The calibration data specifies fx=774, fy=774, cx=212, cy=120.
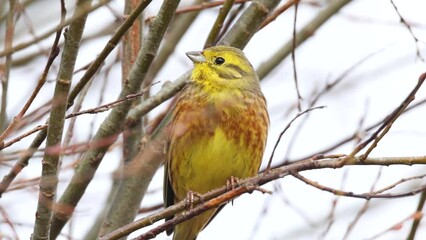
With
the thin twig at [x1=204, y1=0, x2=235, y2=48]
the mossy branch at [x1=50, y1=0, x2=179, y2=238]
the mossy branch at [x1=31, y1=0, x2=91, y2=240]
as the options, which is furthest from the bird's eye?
the mossy branch at [x1=31, y1=0, x2=91, y2=240]

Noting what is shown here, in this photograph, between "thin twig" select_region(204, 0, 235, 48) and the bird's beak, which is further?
the bird's beak

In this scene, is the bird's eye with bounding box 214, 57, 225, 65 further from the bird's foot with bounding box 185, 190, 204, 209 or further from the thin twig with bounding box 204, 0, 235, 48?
the bird's foot with bounding box 185, 190, 204, 209

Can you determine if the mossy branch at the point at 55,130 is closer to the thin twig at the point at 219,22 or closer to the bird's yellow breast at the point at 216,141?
the thin twig at the point at 219,22

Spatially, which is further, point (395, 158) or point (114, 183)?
point (114, 183)

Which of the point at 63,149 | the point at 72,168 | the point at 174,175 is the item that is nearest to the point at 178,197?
the point at 174,175

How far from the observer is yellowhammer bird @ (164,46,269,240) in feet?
16.2

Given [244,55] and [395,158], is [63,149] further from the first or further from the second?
[244,55]

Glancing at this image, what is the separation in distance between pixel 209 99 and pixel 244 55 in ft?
1.69

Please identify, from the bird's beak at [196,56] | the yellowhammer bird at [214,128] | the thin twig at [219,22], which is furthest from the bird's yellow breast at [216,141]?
the thin twig at [219,22]

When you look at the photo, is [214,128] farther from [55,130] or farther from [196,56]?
[55,130]

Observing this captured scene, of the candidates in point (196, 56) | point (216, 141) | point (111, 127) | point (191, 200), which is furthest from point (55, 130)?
point (196, 56)

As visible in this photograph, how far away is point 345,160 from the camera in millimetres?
2859

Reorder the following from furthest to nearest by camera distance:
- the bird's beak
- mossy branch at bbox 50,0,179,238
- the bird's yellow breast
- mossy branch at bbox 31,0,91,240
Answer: the bird's beak < the bird's yellow breast < mossy branch at bbox 50,0,179,238 < mossy branch at bbox 31,0,91,240

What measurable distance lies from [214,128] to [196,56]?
0.58m
